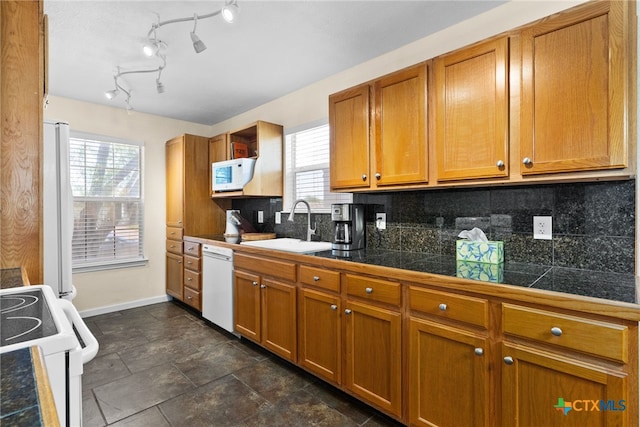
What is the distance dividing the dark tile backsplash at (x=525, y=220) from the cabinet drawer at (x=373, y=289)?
0.61m

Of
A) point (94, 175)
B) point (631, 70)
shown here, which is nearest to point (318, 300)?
point (631, 70)

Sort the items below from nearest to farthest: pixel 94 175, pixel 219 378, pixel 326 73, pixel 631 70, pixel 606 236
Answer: pixel 631 70
pixel 606 236
pixel 219 378
pixel 326 73
pixel 94 175

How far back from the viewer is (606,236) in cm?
153

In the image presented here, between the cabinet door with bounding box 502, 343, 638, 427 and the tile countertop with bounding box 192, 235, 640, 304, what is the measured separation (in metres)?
0.26

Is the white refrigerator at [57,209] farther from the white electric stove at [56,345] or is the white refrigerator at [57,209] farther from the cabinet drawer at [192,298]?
the cabinet drawer at [192,298]

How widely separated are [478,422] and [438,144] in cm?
141

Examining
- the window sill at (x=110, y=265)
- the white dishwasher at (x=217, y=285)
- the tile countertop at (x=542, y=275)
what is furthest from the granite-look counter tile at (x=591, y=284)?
the window sill at (x=110, y=265)

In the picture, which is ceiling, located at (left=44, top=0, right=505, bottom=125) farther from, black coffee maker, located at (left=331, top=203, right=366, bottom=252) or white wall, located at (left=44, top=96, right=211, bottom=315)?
black coffee maker, located at (left=331, top=203, right=366, bottom=252)

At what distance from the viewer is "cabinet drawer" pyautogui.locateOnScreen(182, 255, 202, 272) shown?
3.50 meters

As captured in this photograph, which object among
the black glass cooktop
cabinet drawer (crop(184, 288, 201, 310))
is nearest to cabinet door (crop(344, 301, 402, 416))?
the black glass cooktop

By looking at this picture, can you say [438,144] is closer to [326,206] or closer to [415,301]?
[415,301]

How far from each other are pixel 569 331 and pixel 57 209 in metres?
2.65

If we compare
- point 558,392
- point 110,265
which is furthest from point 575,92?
point 110,265

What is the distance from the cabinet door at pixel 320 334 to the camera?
2.00 meters
